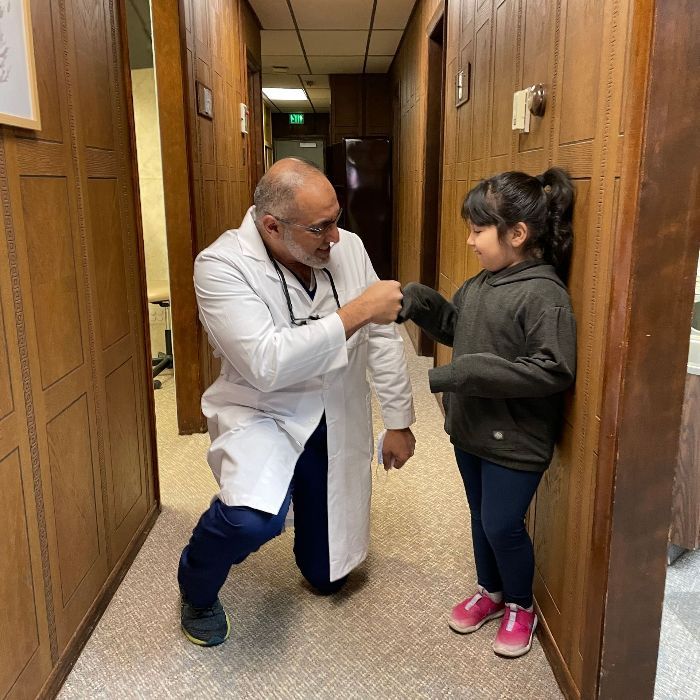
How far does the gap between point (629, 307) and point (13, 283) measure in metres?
1.21

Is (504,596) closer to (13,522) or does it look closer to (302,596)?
(302,596)

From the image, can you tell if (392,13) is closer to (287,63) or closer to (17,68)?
(287,63)

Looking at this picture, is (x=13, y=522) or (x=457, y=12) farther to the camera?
(x=457, y=12)

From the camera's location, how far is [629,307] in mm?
1167

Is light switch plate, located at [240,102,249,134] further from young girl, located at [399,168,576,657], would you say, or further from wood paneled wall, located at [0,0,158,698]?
young girl, located at [399,168,576,657]

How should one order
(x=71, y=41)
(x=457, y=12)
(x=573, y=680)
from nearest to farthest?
(x=573, y=680)
(x=71, y=41)
(x=457, y=12)

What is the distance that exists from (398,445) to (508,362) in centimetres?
54

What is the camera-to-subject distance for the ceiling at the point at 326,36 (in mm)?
4867

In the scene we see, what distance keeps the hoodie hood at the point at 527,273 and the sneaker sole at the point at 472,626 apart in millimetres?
906

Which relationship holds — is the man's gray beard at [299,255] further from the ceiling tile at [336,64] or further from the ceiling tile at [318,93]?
the ceiling tile at [318,93]

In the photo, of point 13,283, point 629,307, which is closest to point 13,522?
point 13,283

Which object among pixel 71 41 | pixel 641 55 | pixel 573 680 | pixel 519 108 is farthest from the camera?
pixel 519 108

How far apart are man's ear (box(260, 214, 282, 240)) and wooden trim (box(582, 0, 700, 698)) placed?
2.65 ft

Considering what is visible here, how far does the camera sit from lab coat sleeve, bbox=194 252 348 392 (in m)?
1.52
